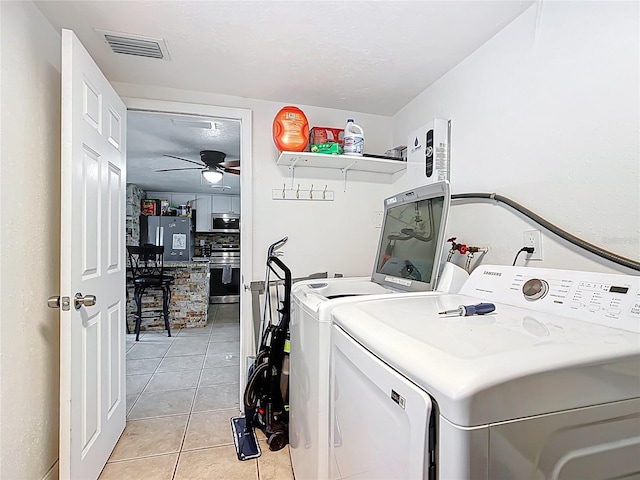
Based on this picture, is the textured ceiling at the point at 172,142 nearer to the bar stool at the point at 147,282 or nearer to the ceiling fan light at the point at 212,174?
the ceiling fan light at the point at 212,174

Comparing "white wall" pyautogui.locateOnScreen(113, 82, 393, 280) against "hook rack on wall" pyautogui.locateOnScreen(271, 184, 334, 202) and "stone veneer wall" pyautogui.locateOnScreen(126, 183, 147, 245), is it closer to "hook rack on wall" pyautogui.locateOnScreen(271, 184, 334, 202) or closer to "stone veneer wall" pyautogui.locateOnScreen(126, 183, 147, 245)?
"hook rack on wall" pyautogui.locateOnScreen(271, 184, 334, 202)

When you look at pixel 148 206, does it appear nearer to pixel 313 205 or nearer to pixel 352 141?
pixel 313 205

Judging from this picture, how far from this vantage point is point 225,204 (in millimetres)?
7277

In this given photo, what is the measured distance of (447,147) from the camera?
2.05m

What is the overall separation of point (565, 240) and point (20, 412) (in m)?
2.26

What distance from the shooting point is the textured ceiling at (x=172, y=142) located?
3.01 m

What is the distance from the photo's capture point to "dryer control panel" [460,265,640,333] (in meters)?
0.84

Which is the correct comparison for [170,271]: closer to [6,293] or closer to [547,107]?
[6,293]

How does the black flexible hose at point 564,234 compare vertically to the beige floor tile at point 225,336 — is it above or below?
above

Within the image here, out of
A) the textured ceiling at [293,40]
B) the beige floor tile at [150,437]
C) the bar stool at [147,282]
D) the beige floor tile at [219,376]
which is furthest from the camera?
the bar stool at [147,282]

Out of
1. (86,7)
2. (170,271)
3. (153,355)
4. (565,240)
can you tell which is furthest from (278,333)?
(170,271)

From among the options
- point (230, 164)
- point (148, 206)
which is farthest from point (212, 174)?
point (148, 206)

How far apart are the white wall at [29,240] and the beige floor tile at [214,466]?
60 cm

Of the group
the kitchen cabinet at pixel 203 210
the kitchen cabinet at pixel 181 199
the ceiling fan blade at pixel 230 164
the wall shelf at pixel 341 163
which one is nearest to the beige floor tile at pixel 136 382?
the wall shelf at pixel 341 163
